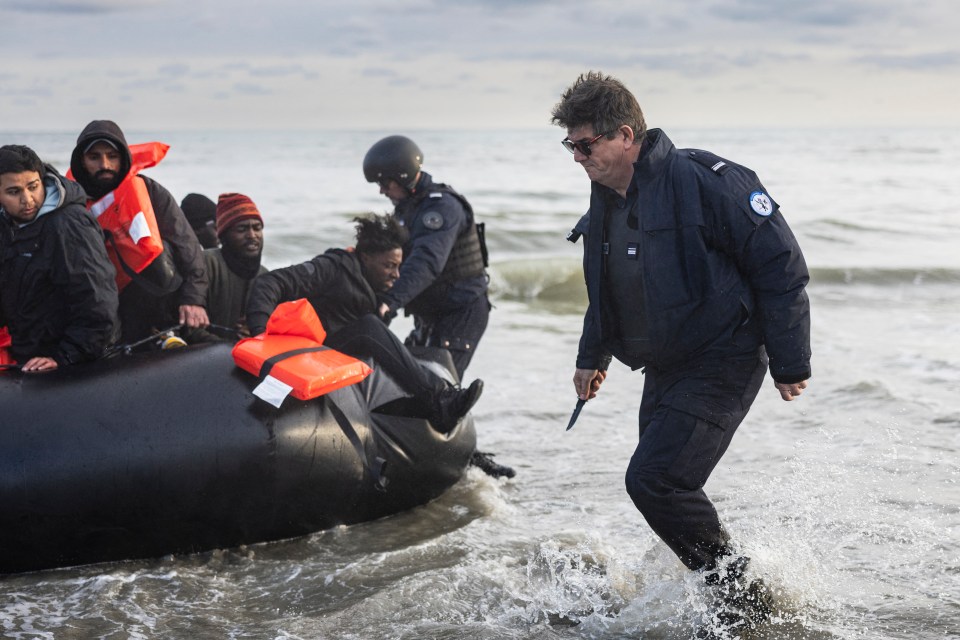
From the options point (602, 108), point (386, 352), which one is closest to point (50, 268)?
point (386, 352)

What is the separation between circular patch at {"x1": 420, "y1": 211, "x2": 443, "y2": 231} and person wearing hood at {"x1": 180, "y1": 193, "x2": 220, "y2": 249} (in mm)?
1644

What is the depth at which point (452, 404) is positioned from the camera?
5602 millimetres

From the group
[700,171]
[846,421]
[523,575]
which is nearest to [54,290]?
[523,575]

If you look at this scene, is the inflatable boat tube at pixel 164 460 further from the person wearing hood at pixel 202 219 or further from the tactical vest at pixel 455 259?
the person wearing hood at pixel 202 219

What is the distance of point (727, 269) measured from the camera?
3.71m

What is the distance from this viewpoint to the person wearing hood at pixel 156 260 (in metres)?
5.59

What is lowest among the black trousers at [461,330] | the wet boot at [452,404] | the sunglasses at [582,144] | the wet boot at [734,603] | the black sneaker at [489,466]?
the black sneaker at [489,466]

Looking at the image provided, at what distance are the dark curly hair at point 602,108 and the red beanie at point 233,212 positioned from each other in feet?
9.00

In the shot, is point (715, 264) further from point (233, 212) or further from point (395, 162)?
point (233, 212)

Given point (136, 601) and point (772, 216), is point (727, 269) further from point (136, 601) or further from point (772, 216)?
point (136, 601)

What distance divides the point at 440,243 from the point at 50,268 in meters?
2.19

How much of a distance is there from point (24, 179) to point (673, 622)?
335 cm

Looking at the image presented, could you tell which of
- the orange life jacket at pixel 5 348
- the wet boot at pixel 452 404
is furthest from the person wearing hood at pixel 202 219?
the wet boot at pixel 452 404

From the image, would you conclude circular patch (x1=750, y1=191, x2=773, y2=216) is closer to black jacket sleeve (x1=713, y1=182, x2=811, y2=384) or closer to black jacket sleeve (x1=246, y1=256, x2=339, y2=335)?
black jacket sleeve (x1=713, y1=182, x2=811, y2=384)
